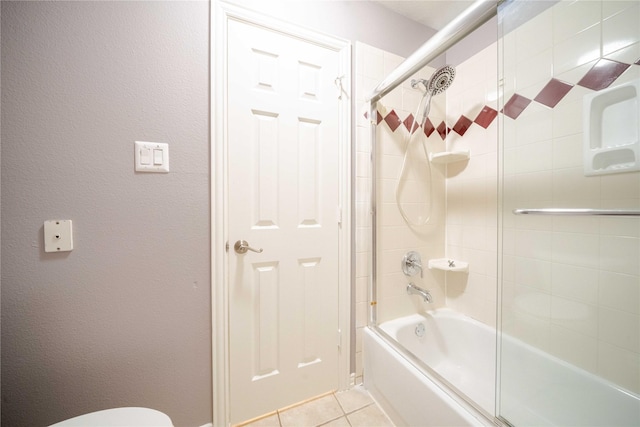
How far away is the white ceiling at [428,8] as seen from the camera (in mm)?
1337

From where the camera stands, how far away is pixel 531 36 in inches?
35.8

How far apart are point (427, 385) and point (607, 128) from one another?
1.19m

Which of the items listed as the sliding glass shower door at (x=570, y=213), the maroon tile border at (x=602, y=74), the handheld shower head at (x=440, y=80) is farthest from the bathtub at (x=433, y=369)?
the handheld shower head at (x=440, y=80)

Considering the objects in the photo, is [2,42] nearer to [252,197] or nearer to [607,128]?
[252,197]

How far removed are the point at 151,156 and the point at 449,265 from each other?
1.69 meters

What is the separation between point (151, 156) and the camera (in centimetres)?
92

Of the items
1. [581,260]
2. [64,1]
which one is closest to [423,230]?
[581,260]

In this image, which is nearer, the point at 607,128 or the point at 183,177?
the point at 607,128

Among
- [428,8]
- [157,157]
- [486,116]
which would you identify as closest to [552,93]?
[486,116]

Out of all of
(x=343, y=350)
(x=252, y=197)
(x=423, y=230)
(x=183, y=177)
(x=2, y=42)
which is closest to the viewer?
(x=2, y=42)

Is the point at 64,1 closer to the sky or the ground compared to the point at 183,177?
closer to the sky

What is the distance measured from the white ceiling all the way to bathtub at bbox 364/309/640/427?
70.1 inches

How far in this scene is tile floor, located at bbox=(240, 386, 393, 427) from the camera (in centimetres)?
110

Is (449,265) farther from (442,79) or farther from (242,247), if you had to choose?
(242,247)
